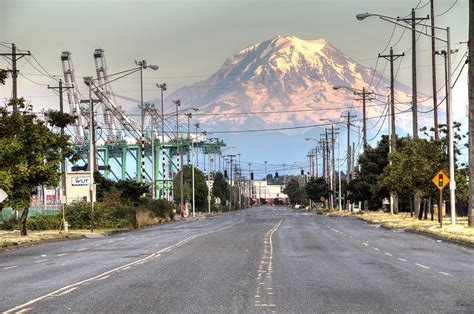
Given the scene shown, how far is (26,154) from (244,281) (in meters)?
A: 27.0

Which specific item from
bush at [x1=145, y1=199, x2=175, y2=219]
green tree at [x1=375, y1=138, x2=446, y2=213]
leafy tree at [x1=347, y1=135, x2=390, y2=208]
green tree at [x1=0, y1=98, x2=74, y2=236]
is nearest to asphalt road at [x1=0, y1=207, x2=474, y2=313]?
green tree at [x1=0, y1=98, x2=74, y2=236]

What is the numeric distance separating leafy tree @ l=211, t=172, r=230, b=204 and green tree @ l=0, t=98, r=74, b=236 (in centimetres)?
13372

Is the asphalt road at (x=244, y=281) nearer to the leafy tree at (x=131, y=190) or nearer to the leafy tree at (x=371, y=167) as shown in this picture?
the leafy tree at (x=131, y=190)

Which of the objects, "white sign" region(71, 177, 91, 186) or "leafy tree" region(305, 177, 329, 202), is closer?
"white sign" region(71, 177, 91, 186)

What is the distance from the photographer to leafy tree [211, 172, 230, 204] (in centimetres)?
17900

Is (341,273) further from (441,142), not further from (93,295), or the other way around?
(441,142)

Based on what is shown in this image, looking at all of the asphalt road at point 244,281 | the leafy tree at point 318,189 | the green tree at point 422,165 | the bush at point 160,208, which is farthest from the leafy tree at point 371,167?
the asphalt road at point 244,281

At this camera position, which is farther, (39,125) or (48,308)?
(39,125)

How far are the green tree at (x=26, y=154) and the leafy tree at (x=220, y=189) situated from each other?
13372 cm

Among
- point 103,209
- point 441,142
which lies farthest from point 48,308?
point 103,209

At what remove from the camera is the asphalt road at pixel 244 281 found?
13.0 m

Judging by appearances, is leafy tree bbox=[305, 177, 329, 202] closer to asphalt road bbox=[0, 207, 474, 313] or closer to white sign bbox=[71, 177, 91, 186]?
white sign bbox=[71, 177, 91, 186]

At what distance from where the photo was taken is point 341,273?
18844 mm

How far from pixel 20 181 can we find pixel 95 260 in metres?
16.5
